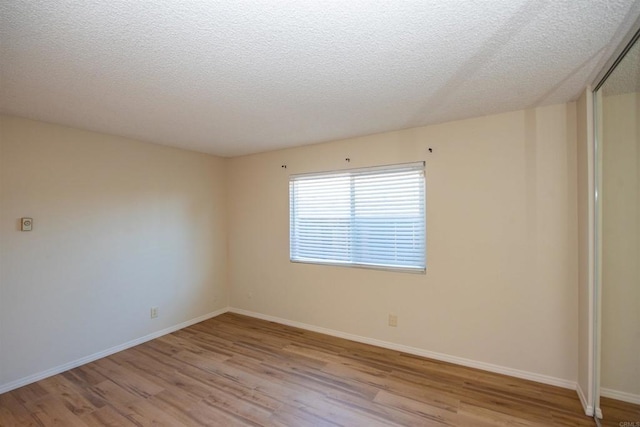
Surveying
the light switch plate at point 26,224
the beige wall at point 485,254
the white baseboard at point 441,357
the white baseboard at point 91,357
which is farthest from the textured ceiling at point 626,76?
the white baseboard at point 91,357

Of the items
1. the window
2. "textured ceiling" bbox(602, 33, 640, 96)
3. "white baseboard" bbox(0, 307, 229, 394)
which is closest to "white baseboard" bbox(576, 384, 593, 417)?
the window

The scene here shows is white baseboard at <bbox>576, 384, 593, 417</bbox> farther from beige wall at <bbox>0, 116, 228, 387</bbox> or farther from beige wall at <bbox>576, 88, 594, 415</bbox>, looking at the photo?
beige wall at <bbox>0, 116, 228, 387</bbox>

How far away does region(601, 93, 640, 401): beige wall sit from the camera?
71.3 inches

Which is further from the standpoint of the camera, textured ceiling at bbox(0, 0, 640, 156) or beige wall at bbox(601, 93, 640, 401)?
beige wall at bbox(601, 93, 640, 401)

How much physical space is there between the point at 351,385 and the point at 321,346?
829 millimetres

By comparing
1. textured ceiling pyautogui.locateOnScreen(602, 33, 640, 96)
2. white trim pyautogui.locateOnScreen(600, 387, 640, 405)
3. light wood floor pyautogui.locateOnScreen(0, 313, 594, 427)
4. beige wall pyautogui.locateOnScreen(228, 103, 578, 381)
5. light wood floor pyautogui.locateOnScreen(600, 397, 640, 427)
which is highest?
textured ceiling pyautogui.locateOnScreen(602, 33, 640, 96)

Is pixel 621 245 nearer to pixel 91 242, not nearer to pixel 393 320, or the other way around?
pixel 393 320

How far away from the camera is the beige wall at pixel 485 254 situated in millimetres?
2529

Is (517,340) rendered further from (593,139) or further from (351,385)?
(593,139)

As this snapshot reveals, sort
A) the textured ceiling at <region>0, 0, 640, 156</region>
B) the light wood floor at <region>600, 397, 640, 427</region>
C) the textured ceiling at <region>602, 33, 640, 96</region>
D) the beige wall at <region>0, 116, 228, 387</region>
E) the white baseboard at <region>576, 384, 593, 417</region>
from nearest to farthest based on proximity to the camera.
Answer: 1. the textured ceiling at <region>0, 0, 640, 156</region>
2. the textured ceiling at <region>602, 33, 640, 96</region>
3. the light wood floor at <region>600, 397, 640, 427</region>
4. the white baseboard at <region>576, 384, 593, 417</region>
5. the beige wall at <region>0, 116, 228, 387</region>

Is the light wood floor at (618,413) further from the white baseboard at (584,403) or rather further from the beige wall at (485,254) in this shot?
the beige wall at (485,254)

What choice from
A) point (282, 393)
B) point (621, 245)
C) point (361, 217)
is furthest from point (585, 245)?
point (282, 393)

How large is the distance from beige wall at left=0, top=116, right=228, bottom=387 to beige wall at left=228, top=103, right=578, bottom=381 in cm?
191

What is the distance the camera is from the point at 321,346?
3.38 metres
